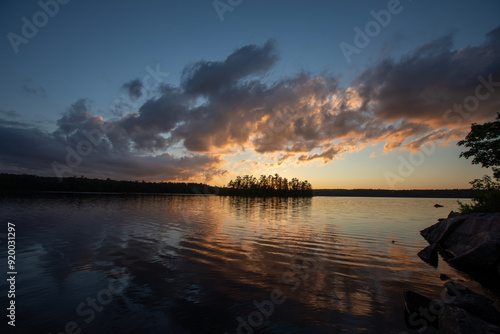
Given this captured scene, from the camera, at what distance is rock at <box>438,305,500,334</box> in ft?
21.0

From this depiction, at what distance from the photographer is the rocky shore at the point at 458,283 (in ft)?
23.0

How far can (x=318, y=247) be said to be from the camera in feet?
62.7

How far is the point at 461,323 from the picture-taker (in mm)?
6680

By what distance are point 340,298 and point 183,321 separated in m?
6.30

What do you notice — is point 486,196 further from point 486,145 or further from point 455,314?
point 455,314

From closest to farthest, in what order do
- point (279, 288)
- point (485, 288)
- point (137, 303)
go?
point (137, 303) < point (279, 288) < point (485, 288)

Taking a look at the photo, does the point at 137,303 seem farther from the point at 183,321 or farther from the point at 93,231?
the point at 93,231

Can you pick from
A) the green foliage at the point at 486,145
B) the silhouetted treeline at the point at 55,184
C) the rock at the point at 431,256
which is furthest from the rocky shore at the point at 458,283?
the silhouetted treeline at the point at 55,184

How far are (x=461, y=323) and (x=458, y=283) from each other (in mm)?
6620

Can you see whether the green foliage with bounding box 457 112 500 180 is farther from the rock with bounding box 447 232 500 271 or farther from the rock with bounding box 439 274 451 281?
the rock with bounding box 439 274 451 281

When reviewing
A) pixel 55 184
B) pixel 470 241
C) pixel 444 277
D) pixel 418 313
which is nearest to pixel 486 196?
pixel 470 241

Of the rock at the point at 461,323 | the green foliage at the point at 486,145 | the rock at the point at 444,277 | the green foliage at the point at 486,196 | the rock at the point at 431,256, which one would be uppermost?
the green foliage at the point at 486,145

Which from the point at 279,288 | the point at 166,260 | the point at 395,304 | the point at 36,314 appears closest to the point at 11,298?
the point at 36,314

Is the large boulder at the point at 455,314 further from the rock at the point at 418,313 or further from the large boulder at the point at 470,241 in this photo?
the large boulder at the point at 470,241
